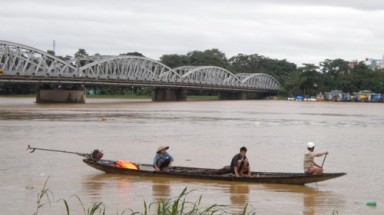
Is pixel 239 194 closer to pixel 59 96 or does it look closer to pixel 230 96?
pixel 59 96

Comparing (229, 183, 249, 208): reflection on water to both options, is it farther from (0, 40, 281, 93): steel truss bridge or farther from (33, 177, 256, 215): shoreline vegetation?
(0, 40, 281, 93): steel truss bridge

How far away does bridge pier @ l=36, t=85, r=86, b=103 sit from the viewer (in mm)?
107125

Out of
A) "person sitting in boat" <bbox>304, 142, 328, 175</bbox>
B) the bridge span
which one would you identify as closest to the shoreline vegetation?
"person sitting in boat" <bbox>304, 142, 328, 175</bbox>

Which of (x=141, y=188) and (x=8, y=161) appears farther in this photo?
(x=8, y=161)

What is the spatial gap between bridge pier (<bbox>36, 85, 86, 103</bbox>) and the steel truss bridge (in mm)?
3076

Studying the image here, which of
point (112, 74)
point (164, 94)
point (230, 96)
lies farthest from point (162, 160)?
point (230, 96)

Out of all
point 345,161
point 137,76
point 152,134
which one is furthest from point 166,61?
point 345,161

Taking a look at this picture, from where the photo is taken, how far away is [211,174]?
67.3ft

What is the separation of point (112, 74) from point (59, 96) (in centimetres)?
1707

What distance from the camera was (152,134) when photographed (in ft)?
140

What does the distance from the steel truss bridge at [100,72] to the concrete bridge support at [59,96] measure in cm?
311

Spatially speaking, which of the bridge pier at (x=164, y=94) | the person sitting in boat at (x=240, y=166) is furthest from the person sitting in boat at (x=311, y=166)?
the bridge pier at (x=164, y=94)

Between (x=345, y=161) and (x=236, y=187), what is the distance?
10.3 meters

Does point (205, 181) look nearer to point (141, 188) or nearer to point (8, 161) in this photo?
point (141, 188)
